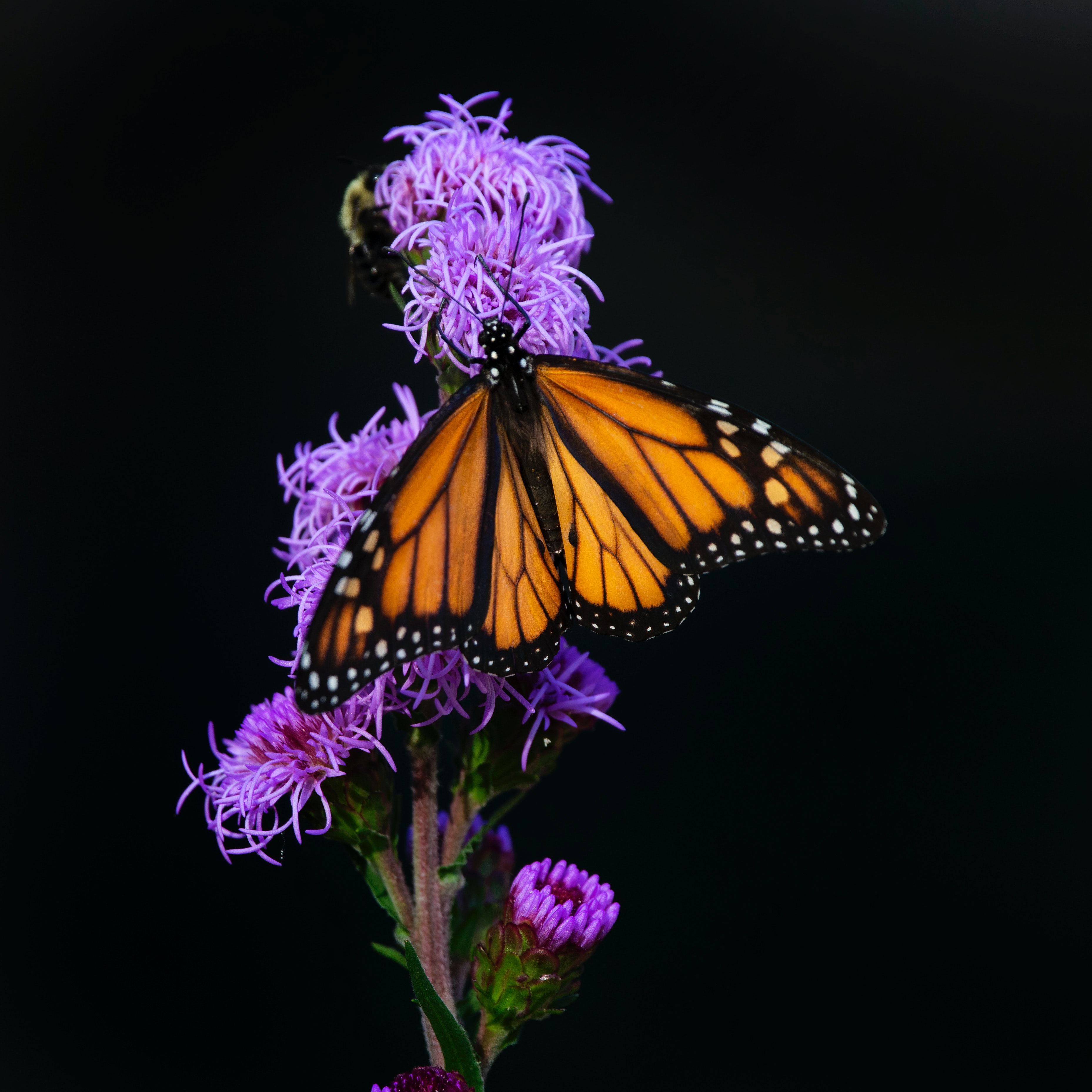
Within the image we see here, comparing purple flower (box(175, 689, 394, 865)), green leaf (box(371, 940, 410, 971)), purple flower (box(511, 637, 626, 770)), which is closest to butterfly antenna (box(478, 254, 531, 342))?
purple flower (box(511, 637, 626, 770))

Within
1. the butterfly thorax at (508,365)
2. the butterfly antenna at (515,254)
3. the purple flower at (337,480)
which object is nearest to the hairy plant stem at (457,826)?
the purple flower at (337,480)

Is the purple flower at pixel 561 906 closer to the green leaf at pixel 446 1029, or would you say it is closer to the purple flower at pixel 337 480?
the green leaf at pixel 446 1029

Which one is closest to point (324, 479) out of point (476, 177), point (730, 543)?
point (476, 177)

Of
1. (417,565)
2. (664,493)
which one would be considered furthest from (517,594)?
(664,493)

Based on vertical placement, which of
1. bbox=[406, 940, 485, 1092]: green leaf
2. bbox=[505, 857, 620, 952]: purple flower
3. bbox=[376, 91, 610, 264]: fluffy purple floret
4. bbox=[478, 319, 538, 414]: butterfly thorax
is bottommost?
bbox=[406, 940, 485, 1092]: green leaf

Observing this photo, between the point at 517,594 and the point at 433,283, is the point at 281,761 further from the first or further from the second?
the point at 433,283

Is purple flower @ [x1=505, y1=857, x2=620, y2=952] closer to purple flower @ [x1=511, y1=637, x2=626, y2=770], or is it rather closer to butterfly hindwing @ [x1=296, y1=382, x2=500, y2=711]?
purple flower @ [x1=511, y1=637, x2=626, y2=770]
